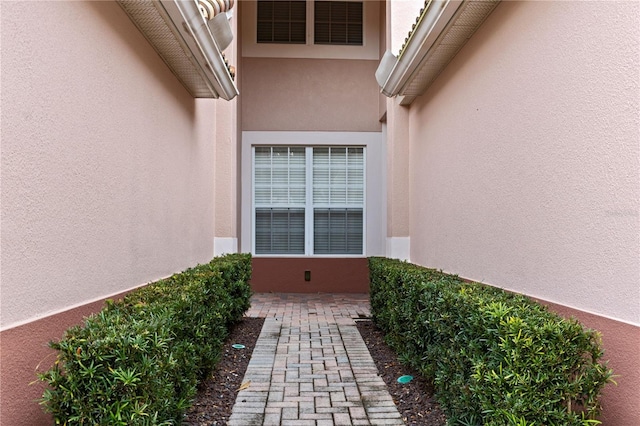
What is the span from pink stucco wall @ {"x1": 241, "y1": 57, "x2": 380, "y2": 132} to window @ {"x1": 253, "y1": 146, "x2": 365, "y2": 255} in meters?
0.55

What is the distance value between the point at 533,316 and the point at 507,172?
1.49 meters

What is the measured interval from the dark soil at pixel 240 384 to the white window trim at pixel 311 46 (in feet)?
20.8

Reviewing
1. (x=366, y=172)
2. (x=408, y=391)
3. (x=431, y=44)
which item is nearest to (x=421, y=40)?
(x=431, y=44)

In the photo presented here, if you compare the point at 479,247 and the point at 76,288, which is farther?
the point at 479,247

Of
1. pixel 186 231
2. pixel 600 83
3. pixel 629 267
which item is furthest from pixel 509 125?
pixel 186 231

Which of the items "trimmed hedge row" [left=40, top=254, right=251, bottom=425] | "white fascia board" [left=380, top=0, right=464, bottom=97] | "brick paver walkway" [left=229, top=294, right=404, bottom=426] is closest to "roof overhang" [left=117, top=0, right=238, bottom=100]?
"white fascia board" [left=380, top=0, right=464, bottom=97]

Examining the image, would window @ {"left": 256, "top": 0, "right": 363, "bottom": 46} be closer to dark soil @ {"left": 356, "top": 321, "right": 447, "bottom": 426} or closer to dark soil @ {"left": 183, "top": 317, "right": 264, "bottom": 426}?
dark soil @ {"left": 183, "top": 317, "right": 264, "bottom": 426}

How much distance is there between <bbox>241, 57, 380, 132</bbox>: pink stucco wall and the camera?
9820 millimetres

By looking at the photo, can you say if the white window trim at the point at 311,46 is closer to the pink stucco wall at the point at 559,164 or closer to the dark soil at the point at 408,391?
the pink stucco wall at the point at 559,164

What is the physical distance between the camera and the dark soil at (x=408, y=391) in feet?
11.5

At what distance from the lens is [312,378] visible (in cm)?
447

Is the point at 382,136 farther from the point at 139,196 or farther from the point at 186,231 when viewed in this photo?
the point at 139,196

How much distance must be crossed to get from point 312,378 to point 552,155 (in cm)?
292

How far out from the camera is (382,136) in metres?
9.88
